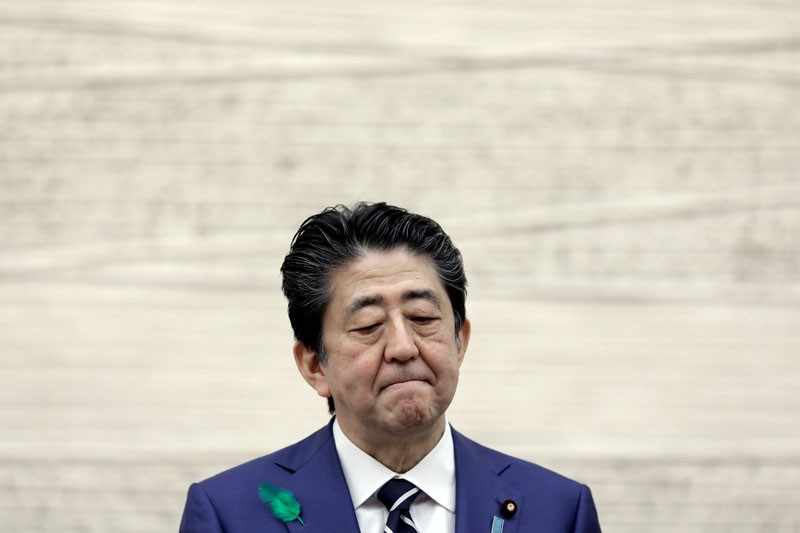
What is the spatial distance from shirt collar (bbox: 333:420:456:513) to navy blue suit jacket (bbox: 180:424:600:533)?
0.02 m

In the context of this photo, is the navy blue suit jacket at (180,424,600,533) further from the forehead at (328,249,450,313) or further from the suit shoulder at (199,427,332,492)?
the forehead at (328,249,450,313)

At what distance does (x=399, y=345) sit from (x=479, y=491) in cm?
38

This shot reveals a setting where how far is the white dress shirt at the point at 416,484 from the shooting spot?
83.7 inches

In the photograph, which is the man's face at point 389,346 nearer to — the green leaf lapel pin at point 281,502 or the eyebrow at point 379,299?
the eyebrow at point 379,299

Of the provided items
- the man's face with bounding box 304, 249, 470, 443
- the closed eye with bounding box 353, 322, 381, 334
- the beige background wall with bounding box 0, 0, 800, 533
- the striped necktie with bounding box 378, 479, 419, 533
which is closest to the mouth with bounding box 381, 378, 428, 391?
the man's face with bounding box 304, 249, 470, 443

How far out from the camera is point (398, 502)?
2105 mm

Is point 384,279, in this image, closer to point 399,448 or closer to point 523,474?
point 399,448

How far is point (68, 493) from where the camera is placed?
12.8 ft

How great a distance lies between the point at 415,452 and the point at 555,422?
1831mm

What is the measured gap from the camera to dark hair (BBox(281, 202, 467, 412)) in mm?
2170

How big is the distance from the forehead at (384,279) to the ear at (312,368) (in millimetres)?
131

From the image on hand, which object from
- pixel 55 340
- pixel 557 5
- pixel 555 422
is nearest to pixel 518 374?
pixel 555 422

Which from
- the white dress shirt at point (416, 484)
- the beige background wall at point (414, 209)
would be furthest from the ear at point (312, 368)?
the beige background wall at point (414, 209)

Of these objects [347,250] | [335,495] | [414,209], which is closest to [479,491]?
[335,495]
